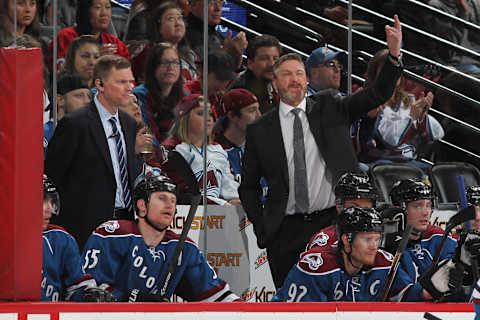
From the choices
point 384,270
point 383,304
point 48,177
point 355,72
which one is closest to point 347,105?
point 355,72

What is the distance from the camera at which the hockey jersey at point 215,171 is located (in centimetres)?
614

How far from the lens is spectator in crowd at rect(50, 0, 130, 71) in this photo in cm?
604

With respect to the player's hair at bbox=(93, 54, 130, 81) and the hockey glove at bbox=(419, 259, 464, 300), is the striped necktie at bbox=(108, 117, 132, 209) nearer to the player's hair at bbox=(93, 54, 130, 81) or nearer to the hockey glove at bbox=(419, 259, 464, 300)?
the player's hair at bbox=(93, 54, 130, 81)

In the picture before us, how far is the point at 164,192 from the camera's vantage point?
197 inches

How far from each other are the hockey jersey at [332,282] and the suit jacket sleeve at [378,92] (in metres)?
1.05

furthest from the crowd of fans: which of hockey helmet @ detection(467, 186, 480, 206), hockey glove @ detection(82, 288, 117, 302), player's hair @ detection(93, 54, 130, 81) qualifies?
hockey glove @ detection(82, 288, 117, 302)

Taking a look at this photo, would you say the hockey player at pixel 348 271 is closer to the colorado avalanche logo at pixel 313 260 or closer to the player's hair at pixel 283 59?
the colorado avalanche logo at pixel 313 260

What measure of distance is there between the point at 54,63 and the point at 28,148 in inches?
96.4

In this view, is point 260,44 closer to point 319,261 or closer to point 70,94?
point 70,94

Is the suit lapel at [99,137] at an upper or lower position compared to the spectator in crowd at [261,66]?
lower

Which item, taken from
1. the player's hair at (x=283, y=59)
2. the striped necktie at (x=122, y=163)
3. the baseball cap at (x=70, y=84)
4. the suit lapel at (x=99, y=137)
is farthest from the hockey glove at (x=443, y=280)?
the baseball cap at (x=70, y=84)

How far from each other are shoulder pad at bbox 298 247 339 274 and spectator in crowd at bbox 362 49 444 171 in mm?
1696

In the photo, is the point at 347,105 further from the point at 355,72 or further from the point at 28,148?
the point at 28,148

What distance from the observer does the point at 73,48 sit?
6062 mm
